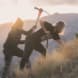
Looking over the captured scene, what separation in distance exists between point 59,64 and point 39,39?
0.72 ft

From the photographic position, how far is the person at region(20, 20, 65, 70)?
114 inches

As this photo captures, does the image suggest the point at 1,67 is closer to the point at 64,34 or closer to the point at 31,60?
the point at 31,60

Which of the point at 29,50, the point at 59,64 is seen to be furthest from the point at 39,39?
the point at 59,64

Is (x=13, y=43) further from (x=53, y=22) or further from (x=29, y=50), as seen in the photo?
(x=53, y=22)

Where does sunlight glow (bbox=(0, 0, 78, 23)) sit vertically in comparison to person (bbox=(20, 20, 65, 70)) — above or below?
above

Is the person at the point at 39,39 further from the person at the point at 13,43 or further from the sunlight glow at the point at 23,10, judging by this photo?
the sunlight glow at the point at 23,10

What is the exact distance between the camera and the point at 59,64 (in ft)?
9.50

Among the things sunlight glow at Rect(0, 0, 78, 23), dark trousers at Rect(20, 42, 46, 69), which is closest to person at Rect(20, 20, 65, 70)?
dark trousers at Rect(20, 42, 46, 69)

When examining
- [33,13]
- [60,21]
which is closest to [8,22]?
[33,13]

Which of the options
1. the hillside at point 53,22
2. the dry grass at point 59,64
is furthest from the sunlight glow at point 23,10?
the dry grass at point 59,64

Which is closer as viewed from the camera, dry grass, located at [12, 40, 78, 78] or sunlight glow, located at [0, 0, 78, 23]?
dry grass, located at [12, 40, 78, 78]

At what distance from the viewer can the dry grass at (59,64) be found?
286 cm

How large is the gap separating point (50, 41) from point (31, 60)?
185 mm

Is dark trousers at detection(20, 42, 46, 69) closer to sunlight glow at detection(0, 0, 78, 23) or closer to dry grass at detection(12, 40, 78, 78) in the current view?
dry grass at detection(12, 40, 78, 78)
